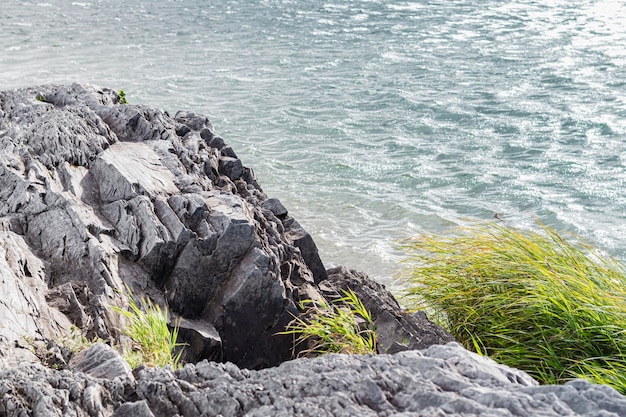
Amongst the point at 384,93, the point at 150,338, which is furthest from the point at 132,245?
the point at 384,93

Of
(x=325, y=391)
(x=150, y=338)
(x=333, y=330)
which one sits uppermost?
(x=325, y=391)

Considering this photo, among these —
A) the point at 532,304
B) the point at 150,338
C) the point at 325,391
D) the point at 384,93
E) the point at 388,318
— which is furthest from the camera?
the point at 384,93

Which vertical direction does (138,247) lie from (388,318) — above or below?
above

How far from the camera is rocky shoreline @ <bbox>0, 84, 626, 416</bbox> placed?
10.2 ft

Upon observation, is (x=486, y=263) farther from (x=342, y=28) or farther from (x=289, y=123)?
(x=342, y=28)

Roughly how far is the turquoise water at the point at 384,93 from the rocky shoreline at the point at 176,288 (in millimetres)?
3052

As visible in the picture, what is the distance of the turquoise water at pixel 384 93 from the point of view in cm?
1098

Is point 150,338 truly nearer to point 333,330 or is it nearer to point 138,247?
point 138,247

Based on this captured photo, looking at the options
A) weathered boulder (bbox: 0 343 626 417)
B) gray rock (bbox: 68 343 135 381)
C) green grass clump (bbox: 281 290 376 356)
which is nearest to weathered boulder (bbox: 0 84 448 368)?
green grass clump (bbox: 281 290 376 356)

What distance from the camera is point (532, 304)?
5.48m

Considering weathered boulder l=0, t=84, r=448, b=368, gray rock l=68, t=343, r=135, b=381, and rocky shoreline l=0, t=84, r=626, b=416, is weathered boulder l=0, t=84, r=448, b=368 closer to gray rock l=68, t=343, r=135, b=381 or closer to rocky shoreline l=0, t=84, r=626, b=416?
rocky shoreline l=0, t=84, r=626, b=416

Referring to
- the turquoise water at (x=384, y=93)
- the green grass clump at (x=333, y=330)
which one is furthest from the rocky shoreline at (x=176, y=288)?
the turquoise water at (x=384, y=93)

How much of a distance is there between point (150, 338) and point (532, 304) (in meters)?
2.80

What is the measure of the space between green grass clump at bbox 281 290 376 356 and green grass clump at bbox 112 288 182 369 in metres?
1.06
